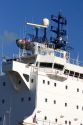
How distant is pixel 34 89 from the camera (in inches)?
1718

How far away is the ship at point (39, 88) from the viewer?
43600mm

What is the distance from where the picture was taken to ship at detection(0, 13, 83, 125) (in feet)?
143

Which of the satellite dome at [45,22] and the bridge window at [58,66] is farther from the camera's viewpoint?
the satellite dome at [45,22]

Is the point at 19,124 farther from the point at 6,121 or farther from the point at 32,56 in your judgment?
the point at 32,56

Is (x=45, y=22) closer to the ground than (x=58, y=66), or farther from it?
farther from it

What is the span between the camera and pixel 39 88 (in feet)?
143

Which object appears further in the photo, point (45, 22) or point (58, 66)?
point (45, 22)

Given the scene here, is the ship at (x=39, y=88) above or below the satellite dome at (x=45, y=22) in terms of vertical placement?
below

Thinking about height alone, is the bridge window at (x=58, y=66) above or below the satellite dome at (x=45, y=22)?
below

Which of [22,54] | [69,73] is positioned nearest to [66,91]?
[69,73]

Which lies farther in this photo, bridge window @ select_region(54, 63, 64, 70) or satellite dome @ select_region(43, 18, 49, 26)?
satellite dome @ select_region(43, 18, 49, 26)

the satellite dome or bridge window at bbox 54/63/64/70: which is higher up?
the satellite dome

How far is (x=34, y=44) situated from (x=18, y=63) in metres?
4.27

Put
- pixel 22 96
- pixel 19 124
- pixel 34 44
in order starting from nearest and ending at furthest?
pixel 19 124 < pixel 22 96 < pixel 34 44
